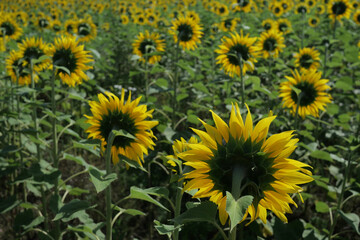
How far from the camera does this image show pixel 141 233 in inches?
100

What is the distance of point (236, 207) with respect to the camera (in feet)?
2.18

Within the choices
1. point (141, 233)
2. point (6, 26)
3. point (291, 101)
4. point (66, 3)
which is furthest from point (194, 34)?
point (66, 3)

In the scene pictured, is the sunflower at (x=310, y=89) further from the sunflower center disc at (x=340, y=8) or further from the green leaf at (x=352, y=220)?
the sunflower center disc at (x=340, y=8)

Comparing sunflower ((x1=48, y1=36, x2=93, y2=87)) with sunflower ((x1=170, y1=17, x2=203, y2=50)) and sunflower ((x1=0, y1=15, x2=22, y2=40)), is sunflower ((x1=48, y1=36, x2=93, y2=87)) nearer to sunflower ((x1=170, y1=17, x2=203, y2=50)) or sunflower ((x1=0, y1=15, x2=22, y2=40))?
sunflower ((x1=170, y1=17, x2=203, y2=50))

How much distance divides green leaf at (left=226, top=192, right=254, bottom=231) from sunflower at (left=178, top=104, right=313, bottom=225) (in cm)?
6

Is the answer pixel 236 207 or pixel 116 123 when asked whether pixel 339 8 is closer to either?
pixel 116 123

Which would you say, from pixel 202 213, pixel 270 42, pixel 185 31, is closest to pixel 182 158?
pixel 202 213

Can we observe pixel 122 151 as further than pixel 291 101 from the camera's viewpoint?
No

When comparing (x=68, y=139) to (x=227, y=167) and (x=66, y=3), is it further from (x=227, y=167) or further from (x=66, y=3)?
(x=66, y=3)

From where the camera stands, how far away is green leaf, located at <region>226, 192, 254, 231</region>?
64 centimetres

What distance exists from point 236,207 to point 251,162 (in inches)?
5.1

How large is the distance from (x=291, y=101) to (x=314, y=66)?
4.15 ft

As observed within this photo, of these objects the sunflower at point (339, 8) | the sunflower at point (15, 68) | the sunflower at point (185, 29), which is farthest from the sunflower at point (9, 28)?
the sunflower at point (339, 8)

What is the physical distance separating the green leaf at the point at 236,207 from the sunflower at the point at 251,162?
6cm
